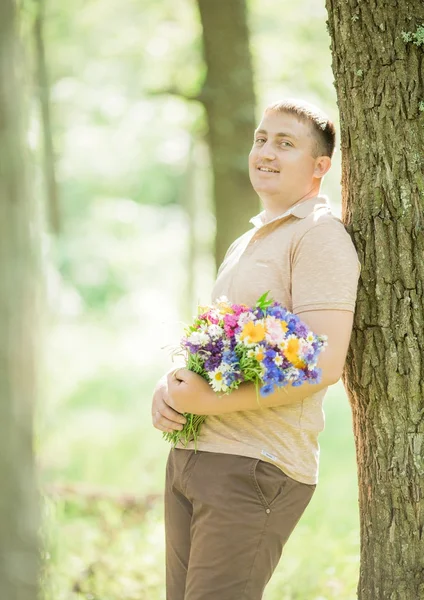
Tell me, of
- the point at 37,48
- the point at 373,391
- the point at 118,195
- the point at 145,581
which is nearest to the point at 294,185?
the point at 373,391

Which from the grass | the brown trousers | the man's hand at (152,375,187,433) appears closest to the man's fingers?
the man's hand at (152,375,187,433)

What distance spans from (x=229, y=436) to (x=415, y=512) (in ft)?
2.61

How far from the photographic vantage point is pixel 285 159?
2.95 metres

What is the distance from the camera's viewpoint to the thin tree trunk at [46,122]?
37.3 feet

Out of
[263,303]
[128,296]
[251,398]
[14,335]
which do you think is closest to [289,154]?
[263,303]

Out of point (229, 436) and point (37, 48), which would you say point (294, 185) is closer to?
point (229, 436)

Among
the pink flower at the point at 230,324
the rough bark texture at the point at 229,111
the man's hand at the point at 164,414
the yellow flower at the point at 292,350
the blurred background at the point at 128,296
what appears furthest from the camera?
the rough bark texture at the point at 229,111

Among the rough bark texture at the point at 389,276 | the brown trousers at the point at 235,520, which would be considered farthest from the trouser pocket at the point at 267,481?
the rough bark texture at the point at 389,276

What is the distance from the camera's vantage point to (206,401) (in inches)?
102

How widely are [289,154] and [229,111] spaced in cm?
411

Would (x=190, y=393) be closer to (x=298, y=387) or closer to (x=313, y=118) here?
(x=298, y=387)

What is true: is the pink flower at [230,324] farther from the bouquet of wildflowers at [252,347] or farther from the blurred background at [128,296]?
the blurred background at [128,296]

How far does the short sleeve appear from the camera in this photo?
2.60 m

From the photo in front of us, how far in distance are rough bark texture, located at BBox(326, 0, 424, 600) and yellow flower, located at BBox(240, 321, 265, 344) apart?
2.22 ft
